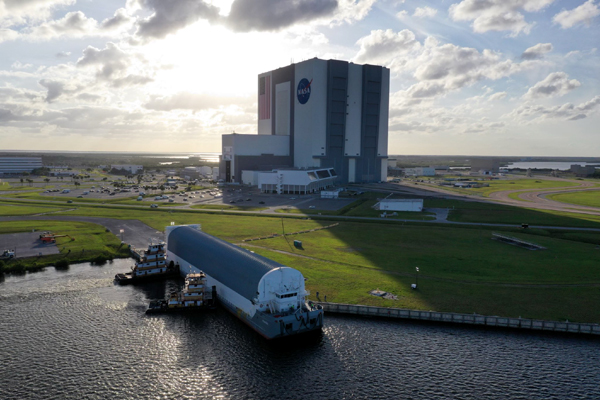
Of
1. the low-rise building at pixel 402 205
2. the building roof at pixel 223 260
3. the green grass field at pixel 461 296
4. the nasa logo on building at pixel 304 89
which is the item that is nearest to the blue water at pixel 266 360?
the green grass field at pixel 461 296

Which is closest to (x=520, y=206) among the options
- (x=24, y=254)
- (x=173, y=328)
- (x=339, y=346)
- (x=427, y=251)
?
(x=427, y=251)

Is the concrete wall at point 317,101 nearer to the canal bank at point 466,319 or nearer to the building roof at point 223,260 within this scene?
the building roof at point 223,260

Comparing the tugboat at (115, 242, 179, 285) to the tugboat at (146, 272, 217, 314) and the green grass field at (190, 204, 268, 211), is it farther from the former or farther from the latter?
the green grass field at (190, 204, 268, 211)

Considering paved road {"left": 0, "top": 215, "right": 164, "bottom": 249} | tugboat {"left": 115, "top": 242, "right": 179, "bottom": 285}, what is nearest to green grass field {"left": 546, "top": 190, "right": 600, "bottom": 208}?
tugboat {"left": 115, "top": 242, "right": 179, "bottom": 285}

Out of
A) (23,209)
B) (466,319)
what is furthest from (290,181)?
(466,319)

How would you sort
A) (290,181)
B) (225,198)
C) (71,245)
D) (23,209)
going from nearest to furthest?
(71,245) < (23,209) < (225,198) < (290,181)

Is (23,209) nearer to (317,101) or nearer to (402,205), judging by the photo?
(402,205)
